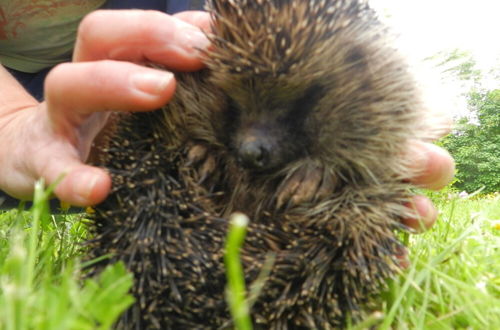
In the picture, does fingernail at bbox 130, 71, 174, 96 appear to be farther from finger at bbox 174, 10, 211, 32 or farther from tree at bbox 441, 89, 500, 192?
tree at bbox 441, 89, 500, 192

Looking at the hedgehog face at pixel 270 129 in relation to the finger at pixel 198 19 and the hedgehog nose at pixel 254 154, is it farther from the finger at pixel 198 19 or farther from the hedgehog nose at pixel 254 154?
the finger at pixel 198 19

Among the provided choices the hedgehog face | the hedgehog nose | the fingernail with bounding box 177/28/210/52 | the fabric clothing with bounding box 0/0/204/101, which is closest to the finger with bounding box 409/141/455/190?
the hedgehog face

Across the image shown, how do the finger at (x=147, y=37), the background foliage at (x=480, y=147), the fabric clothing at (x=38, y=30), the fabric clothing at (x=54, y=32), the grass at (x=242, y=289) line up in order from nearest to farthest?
the grass at (x=242, y=289)
the finger at (x=147, y=37)
the fabric clothing at (x=38, y=30)
the fabric clothing at (x=54, y=32)
the background foliage at (x=480, y=147)

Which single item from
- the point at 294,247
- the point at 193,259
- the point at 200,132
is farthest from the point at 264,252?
the point at 200,132

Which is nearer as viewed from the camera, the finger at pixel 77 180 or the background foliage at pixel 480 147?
the finger at pixel 77 180

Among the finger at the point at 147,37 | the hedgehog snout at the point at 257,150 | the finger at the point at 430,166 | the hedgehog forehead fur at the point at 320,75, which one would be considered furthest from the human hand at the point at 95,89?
the finger at the point at 430,166

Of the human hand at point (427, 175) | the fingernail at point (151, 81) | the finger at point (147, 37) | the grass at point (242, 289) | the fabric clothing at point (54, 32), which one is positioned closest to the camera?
the grass at point (242, 289)
